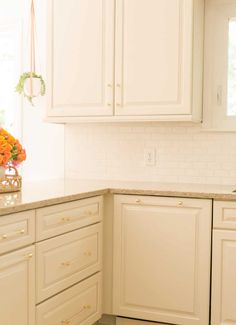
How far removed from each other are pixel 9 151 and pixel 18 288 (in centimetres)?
73

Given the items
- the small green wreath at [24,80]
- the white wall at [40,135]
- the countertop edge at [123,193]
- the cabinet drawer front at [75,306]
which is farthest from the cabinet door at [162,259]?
the small green wreath at [24,80]

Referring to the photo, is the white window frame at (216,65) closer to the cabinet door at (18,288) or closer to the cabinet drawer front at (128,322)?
the cabinet drawer front at (128,322)

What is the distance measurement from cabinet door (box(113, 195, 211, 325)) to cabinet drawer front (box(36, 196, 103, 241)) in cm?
17

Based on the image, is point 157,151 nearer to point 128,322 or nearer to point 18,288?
point 128,322

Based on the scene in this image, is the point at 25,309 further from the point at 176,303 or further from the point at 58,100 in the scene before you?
the point at 58,100

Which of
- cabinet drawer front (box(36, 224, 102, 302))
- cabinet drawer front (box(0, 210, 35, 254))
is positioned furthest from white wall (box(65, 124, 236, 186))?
cabinet drawer front (box(0, 210, 35, 254))

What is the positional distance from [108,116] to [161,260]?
95 centimetres

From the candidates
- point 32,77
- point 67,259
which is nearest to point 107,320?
point 67,259

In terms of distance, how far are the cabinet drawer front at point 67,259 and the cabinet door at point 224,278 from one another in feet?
2.17

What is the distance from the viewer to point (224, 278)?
251cm

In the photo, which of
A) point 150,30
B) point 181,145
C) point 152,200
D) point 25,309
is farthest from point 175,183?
point 25,309

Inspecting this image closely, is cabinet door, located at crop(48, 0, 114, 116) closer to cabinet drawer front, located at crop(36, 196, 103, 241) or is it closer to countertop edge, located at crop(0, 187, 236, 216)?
countertop edge, located at crop(0, 187, 236, 216)

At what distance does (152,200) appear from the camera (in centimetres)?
263

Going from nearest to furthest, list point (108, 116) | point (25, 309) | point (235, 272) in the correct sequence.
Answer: point (25, 309) → point (235, 272) → point (108, 116)
